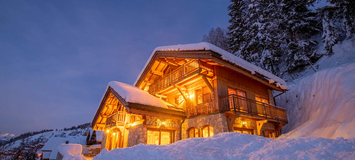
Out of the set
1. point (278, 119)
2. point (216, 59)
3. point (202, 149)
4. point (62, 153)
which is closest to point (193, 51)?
point (216, 59)

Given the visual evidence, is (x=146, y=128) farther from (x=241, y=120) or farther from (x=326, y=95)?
(x=326, y=95)

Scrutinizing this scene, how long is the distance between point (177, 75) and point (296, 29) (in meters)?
17.6

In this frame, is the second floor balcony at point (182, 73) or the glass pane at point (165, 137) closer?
the second floor balcony at point (182, 73)

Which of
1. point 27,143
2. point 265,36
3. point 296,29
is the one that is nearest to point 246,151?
point 265,36

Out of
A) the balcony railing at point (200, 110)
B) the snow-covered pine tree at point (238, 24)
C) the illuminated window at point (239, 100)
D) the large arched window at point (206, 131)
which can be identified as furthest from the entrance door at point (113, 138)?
the snow-covered pine tree at point (238, 24)

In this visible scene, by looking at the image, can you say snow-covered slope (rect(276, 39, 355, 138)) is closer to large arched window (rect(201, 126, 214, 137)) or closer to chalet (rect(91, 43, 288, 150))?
chalet (rect(91, 43, 288, 150))

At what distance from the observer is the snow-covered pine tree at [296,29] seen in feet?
66.1

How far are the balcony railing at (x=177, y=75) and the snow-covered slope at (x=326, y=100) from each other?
7.15m

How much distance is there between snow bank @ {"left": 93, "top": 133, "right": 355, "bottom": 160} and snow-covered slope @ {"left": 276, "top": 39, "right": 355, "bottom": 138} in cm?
259

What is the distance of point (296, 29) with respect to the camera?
70.3 feet

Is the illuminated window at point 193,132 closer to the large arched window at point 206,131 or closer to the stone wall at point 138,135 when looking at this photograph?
the large arched window at point 206,131

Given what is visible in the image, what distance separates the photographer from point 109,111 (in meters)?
16.2

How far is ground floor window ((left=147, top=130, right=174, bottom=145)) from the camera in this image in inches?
463

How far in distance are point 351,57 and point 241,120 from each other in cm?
1242
